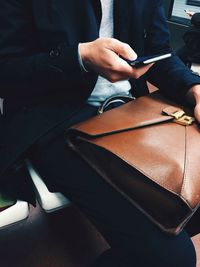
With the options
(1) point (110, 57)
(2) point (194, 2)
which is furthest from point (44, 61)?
(2) point (194, 2)

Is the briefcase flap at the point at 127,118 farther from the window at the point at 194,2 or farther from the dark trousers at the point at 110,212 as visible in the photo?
the window at the point at 194,2

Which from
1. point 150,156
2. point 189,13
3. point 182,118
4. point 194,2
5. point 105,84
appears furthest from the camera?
point 194,2

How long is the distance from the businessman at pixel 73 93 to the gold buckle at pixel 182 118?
23 mm

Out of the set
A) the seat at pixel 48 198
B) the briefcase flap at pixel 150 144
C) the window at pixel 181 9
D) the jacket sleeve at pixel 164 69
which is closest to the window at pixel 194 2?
the window at pixel 181 9

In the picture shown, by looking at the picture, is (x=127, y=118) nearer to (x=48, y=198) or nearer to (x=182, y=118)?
(x=182, y=118)

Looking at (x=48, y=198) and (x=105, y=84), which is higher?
(x=105, y=84)

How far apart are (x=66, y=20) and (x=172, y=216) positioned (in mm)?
474

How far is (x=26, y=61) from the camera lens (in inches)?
27.3

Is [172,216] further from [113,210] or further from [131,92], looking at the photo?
[131,92]

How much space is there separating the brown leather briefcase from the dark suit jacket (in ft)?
0.35

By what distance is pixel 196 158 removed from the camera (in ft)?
1.89

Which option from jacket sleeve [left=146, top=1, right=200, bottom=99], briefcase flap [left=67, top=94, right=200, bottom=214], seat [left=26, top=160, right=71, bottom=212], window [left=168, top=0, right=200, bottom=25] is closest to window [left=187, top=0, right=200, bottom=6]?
window [left=168, top=0, right=200, bottom=25]

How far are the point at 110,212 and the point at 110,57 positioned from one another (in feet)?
0.97

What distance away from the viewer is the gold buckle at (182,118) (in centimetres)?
66
